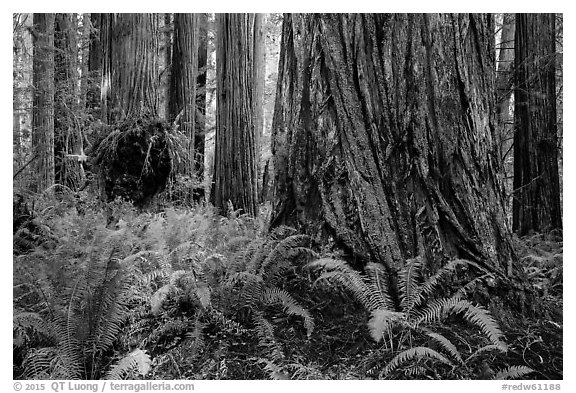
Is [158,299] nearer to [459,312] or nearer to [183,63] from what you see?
[459,312]

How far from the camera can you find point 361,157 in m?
2.83

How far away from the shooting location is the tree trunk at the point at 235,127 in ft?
25.3

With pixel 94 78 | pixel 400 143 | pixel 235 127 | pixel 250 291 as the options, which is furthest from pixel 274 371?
pixel 94 78

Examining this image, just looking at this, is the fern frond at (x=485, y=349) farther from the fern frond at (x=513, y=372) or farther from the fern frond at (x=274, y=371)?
the fern frond at (x=274, y=371)

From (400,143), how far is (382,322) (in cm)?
110

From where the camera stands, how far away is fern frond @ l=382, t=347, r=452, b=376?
2.35 m

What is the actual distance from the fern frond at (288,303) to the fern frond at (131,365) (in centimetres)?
77

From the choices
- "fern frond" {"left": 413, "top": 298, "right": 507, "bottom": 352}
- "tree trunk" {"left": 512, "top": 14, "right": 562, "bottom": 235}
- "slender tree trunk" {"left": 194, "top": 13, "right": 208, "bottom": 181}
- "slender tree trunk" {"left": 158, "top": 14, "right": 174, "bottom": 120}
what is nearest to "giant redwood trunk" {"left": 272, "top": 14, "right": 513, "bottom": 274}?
"fern frond" {"left": 413, "top": 298, "right": 507, "bottom": 352}

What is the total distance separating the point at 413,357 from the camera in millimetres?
2477

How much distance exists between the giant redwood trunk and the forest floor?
1.03 ft

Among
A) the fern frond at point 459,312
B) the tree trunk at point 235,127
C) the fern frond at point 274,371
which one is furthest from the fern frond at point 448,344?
the tree trunk at point 235,127

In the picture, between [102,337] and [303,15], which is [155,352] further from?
[303,15]

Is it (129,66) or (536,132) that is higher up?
(129,66)
